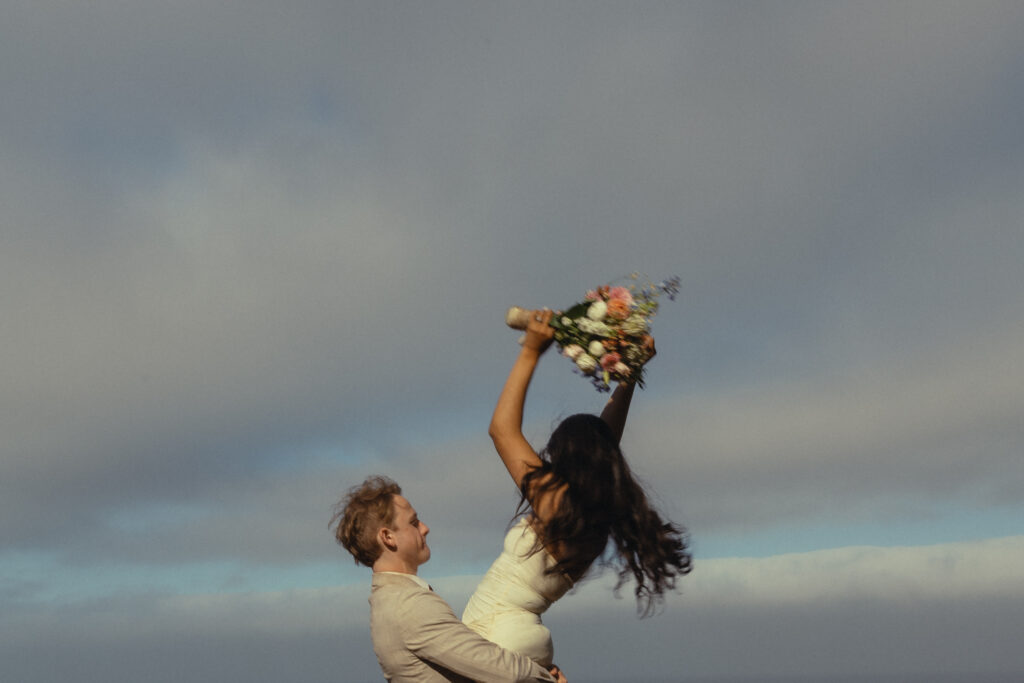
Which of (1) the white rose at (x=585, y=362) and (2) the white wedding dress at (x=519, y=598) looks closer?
(2) the white wedding dress at (x=519, y=598)

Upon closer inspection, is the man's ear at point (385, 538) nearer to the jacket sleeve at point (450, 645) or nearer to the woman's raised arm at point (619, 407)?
the jacket sleeve at point (450, 645)

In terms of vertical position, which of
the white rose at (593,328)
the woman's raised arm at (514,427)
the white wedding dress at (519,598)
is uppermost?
the white rose at (593,328)

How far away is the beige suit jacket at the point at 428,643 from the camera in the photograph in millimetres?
6945

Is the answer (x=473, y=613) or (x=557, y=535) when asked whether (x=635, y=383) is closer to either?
(x=557, y=535)

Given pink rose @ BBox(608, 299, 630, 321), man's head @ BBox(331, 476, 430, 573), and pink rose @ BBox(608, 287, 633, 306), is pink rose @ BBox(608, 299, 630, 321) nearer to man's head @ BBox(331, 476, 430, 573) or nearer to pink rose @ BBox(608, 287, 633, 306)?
pink rose @ BBox(608, 287, 633, 306)

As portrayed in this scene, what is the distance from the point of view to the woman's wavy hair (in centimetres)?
774

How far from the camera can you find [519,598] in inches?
307

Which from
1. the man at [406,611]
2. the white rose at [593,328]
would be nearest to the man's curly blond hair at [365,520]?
the man at [406,611]

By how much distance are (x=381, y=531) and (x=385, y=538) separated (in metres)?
0.06

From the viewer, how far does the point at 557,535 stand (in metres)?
7.72

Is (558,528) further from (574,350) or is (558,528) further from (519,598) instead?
(574,350)

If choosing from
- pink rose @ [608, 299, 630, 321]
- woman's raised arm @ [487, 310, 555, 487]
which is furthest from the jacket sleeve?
pink rose @ [608, 299, 630, 321]

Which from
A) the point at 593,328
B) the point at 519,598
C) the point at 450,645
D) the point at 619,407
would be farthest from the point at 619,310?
the point at 450,645

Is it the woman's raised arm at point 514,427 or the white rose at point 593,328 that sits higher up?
the white rose at point 593,328
